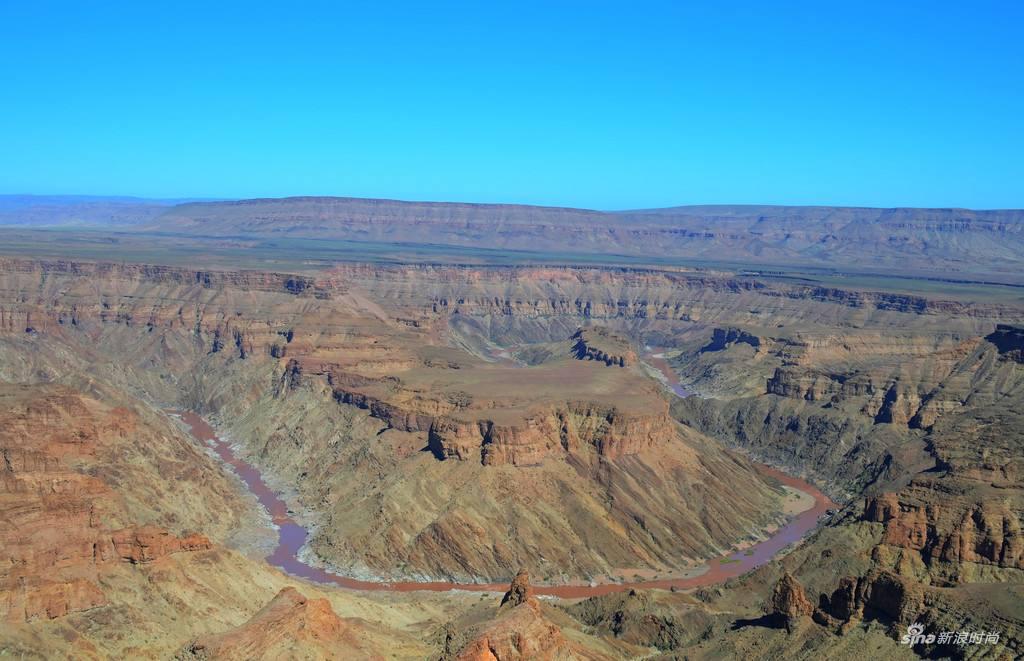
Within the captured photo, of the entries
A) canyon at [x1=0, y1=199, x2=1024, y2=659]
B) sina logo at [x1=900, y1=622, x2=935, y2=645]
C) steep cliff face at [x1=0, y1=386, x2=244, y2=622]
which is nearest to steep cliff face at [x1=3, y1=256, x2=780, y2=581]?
canyon at [x1=0, y1=199, x2=1024, y2=659]

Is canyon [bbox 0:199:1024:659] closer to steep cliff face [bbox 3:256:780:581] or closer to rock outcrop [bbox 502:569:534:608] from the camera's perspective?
rock outcrop [bbox 502:569:534:608]

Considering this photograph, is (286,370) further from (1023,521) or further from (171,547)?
(1023,521)

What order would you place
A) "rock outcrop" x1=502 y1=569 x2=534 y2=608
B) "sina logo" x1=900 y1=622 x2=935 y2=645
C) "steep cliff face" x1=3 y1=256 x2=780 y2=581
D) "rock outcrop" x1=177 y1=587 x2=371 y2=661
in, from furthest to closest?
"steep cliff face" x1=3 y1=256 x2=780 y2=581 → "rock outcrop" x1=502 y1=569 x2=534 y2=608 → "rock outcrop" x1=177 y1=587 x2=371 y2=661 → "sina logo" x1=900 y1=622 x2=935 y2=645

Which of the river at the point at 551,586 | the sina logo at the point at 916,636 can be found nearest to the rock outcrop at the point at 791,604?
the sina logo at the point at 916,636

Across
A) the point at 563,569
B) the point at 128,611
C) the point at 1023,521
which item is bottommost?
the point at 563,569

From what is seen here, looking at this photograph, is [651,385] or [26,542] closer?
[26,542]

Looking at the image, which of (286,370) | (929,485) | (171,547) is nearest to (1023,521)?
(929,485)

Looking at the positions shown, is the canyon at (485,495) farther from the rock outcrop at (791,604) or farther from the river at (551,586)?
the river at (551,586)
